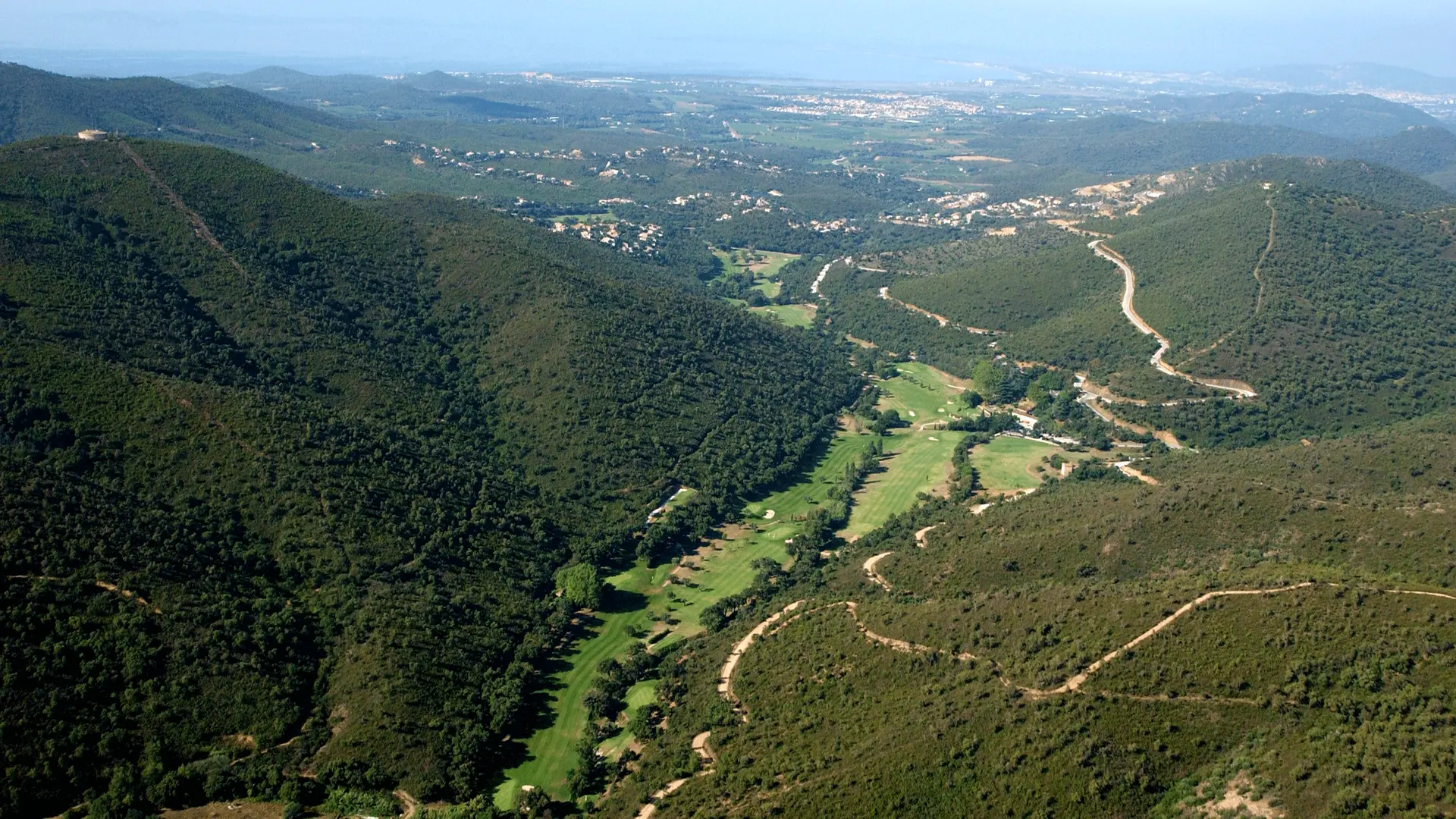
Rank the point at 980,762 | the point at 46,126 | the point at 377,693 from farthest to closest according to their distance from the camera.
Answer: the point at 46,126
the point at 377,693
the point at 980,762

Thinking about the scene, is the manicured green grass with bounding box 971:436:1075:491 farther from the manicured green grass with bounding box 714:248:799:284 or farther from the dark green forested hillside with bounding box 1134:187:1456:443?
the manicured green grass with bounding box 714:248:799:284

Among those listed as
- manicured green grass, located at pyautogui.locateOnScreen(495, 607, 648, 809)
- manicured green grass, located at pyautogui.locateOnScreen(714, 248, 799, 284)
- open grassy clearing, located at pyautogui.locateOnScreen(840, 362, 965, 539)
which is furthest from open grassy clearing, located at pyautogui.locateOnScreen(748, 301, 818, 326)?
manicured green grass, located at pyautogui.locateOnScreen(495, 607, 648, 809)

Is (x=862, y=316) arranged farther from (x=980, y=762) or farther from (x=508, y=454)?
(x=980, y=762)

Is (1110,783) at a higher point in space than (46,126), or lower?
lower

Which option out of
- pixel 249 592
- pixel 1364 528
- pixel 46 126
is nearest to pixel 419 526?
pixel 249 592

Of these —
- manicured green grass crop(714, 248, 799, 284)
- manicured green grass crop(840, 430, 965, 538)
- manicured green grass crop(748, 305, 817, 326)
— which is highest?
manicured green grass crop(714, 248, 799, 284)

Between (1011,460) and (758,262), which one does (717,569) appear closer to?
(1011,460)

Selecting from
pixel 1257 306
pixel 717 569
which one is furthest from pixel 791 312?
pixel 717 569
